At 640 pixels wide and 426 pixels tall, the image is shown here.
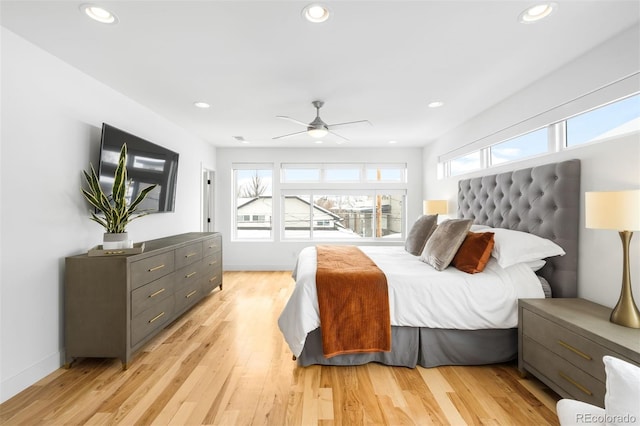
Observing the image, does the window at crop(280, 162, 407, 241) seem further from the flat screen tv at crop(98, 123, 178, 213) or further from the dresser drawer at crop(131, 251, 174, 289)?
the dresser drawer at crop(131, 251, 174, 289)

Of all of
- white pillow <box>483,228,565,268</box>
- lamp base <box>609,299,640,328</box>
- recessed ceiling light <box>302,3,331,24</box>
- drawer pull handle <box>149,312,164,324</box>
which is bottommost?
drawer pull handle <box>149,312,164,324</box>

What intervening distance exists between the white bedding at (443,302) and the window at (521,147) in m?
1.28

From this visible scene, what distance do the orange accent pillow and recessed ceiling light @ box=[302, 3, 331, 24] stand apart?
6.90 ft

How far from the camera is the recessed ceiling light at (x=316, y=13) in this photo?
1681 mm

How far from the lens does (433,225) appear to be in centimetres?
349

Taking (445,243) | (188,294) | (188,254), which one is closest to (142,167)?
(188,254)

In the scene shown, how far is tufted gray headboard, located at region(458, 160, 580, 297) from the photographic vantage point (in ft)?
7.38

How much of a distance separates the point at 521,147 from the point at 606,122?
0.87m

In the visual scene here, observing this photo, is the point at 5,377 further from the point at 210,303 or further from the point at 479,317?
the point at 479,317

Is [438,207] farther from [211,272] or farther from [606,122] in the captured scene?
[211,272]

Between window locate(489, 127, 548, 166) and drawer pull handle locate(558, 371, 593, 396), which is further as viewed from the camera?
window locate(489, 127, 548, 166)

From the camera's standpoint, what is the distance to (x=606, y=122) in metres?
2.11

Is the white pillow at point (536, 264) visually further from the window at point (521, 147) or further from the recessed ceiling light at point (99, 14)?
the recessed ceiling light at point (99, 14)

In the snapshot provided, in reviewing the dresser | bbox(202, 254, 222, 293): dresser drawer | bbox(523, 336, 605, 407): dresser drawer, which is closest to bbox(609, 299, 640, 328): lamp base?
bbox(523, 336, 605, 407): dresser drawer
